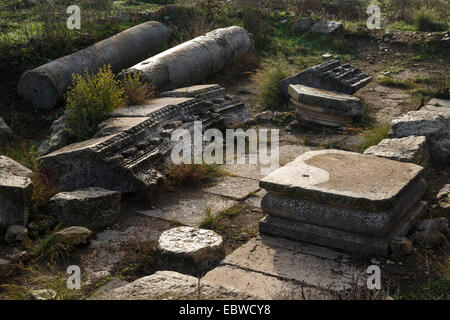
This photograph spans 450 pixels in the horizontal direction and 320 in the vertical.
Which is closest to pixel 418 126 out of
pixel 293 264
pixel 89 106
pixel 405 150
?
pixel 405 150

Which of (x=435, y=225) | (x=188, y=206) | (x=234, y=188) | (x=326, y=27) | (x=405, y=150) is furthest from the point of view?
(x=326, y=27)

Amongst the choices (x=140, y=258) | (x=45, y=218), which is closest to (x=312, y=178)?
(x=140, y=258)

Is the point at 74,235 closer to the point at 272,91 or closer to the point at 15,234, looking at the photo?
the point at 15,234

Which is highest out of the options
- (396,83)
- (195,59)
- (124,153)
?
(195,59)

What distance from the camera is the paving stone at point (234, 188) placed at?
20.3 ft

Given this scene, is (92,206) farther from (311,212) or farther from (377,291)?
(377,291)

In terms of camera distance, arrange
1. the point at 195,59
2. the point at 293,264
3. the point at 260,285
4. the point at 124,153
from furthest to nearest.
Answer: the point at 195,59 → the point at 124,153 → the point at 293,264 → the point at 260,285

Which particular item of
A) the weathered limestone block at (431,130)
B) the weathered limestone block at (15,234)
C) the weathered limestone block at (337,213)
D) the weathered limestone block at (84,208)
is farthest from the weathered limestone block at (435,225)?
the weathered limestone block at (15,234)

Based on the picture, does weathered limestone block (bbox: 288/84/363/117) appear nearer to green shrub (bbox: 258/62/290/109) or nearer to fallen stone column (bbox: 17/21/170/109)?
green shrub (bbox: 258/62/290/109)

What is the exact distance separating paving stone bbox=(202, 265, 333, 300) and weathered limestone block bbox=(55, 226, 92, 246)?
128cm

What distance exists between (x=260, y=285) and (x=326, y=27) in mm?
9685

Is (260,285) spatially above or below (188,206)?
above

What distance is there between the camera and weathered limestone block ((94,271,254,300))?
3.82 m

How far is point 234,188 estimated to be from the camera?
6363 mm
